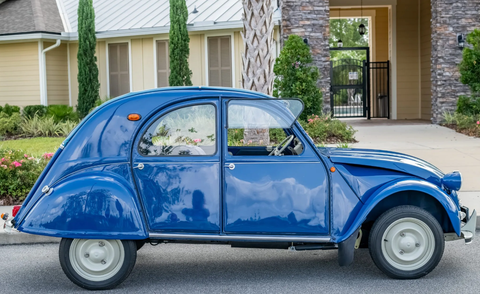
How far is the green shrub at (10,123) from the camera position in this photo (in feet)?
59.2

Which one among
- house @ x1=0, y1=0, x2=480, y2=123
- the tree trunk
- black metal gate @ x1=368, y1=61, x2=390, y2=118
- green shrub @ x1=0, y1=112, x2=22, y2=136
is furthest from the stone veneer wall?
green shrub @ x1=0, y1=112, x2=22, y2=136

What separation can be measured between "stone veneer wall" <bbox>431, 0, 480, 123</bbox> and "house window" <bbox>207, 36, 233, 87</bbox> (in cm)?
661

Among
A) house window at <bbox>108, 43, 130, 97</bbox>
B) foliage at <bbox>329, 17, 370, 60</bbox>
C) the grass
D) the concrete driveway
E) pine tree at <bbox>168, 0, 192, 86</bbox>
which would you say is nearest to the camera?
the concrete driveway

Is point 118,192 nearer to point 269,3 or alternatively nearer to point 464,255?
point 464,255

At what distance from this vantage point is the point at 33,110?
755 inches

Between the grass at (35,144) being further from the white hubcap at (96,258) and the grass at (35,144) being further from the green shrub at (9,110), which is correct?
the white hubcap at (96,258)

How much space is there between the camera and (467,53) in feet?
51.0

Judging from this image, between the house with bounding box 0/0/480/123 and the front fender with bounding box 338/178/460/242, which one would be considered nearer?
the front fender with bounding box 338/178/460/242

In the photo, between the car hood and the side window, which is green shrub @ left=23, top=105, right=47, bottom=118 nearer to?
the side window

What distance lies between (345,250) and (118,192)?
2.00 metres

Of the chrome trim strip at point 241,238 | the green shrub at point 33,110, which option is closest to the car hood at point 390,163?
the chrome trim strip at point 241,238

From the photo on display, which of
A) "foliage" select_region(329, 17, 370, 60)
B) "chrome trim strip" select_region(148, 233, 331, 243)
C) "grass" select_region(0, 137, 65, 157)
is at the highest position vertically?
"foliage" select_region(329, 17, 370, 60)

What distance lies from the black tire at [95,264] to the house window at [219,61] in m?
14.4

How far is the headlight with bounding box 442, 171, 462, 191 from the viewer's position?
16.5 ft
